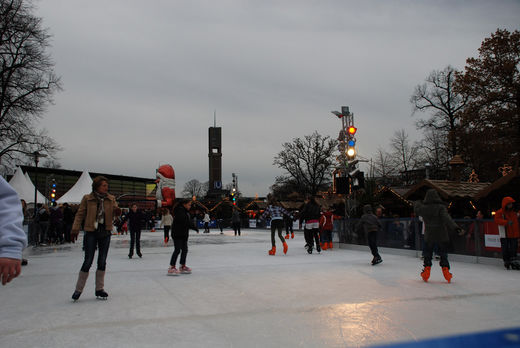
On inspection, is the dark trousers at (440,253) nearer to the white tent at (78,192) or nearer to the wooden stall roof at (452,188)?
the wooden stall roof at (452,188)

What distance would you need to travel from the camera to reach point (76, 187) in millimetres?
34562

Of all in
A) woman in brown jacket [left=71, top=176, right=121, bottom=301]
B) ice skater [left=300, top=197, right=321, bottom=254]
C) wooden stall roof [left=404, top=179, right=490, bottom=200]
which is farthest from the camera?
wooden stall roof [left=404, top=179, right=490, bottom=200]

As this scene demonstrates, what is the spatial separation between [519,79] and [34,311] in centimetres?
2532

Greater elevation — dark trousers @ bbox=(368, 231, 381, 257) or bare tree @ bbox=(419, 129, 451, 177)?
bare tree @ bbox=(419, 129, 451, 177)

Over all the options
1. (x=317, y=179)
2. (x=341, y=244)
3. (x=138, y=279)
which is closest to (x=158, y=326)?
(x=138, y=279)

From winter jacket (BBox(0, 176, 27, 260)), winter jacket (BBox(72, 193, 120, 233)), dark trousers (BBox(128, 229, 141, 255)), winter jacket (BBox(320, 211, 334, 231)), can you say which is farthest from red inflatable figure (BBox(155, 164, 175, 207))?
winter jacket (BBox(0, 176, 27, 260))

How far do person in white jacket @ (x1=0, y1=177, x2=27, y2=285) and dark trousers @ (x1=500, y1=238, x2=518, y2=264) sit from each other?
378 inches

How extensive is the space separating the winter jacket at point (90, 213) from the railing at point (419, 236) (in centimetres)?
587

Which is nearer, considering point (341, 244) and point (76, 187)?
→ point (341, 244)

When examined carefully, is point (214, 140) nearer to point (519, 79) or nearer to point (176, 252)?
point (519, 79)

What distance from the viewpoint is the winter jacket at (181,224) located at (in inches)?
332

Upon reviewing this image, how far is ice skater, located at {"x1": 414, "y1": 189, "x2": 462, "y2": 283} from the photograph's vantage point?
285 inches

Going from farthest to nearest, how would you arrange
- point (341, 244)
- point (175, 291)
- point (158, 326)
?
point (341, 244)
point (175, 291)
point (158, 326)

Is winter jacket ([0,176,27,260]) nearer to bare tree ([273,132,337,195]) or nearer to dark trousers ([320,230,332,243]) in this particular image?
dark trousers ([320,230,332,243])
